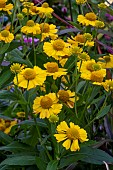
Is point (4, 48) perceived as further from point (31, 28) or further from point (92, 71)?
Result: point (92, 71)

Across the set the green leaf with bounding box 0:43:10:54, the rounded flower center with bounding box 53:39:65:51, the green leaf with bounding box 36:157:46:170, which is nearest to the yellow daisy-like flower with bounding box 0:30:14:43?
the green leaf with bounding box 0:43:10:54

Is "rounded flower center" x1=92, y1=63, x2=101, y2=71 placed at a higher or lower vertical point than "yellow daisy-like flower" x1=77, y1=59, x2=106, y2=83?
higher

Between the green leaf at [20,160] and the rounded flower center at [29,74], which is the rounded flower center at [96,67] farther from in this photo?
the green leaf at [20,160]

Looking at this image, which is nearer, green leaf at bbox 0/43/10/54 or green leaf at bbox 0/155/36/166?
green leaf at bbox 0/155/36/166

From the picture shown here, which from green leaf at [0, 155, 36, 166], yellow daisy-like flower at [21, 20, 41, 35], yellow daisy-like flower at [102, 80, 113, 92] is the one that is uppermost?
yellow daisy-like flower at [21, 20, 41, 35]

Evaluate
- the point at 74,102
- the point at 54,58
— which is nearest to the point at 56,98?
the point at 74,102

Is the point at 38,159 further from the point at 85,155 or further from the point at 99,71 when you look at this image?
the point at 99,71

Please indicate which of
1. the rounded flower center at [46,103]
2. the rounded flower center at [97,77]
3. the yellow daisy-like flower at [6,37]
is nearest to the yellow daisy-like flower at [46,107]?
the rounded flower center at [46,103]

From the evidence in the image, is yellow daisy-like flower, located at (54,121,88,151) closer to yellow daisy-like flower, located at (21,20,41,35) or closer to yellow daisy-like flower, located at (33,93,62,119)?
yellow daisy-like flower, located at (33,93,62,119)
